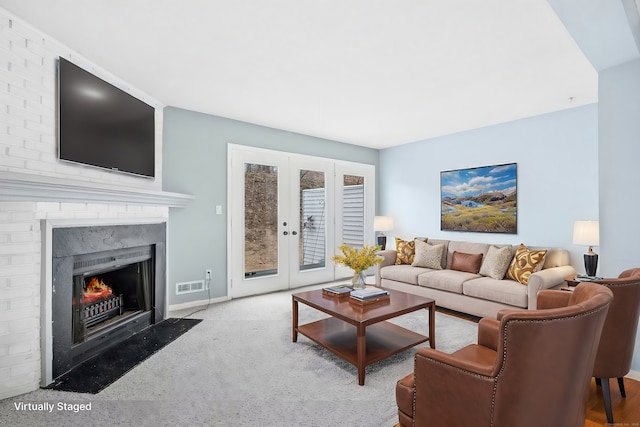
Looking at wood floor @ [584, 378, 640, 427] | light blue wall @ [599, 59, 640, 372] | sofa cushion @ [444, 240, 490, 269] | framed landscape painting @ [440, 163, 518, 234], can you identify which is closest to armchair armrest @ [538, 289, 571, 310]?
wood floor @ [584, 378, 640, 427]

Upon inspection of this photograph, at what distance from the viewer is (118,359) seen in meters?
2.58

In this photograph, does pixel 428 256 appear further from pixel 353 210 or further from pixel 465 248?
pixel 353 210

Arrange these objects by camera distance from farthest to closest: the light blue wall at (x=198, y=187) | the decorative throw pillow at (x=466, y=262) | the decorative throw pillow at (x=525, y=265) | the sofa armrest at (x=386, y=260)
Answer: the sofa armrest at (x=386, y=260)
the decorative throw pillow at (x=466, y=262)
the light blue wall at (x=198, y=187)
the decorative throw pillow at (x=525, y=265)

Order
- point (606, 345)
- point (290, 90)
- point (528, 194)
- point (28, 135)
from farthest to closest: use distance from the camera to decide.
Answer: point (528, 194) → point (290, 90) → point (28, 135) → point (606, 345)

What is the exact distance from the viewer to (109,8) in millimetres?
2023

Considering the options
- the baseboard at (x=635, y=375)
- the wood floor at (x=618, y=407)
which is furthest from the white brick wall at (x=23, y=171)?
the baseboard at (x=635, y=375)

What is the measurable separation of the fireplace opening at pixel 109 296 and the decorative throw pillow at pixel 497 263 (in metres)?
3.79

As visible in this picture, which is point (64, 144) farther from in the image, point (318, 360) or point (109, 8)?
point (318, 360)

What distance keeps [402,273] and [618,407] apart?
2.45 meters

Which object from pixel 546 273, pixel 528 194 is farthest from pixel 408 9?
pixel 528 194

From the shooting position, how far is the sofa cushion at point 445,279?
3.65 meters

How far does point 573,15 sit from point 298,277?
419 cm

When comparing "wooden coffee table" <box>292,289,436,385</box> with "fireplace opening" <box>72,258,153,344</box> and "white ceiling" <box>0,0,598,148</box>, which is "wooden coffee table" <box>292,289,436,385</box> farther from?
"white ceiling" <box>0,0,598,148</box>

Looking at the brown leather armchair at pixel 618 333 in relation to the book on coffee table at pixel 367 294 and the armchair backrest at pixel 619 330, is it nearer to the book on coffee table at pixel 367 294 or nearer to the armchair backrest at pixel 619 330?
the armchair backrest at pixel 619 330
